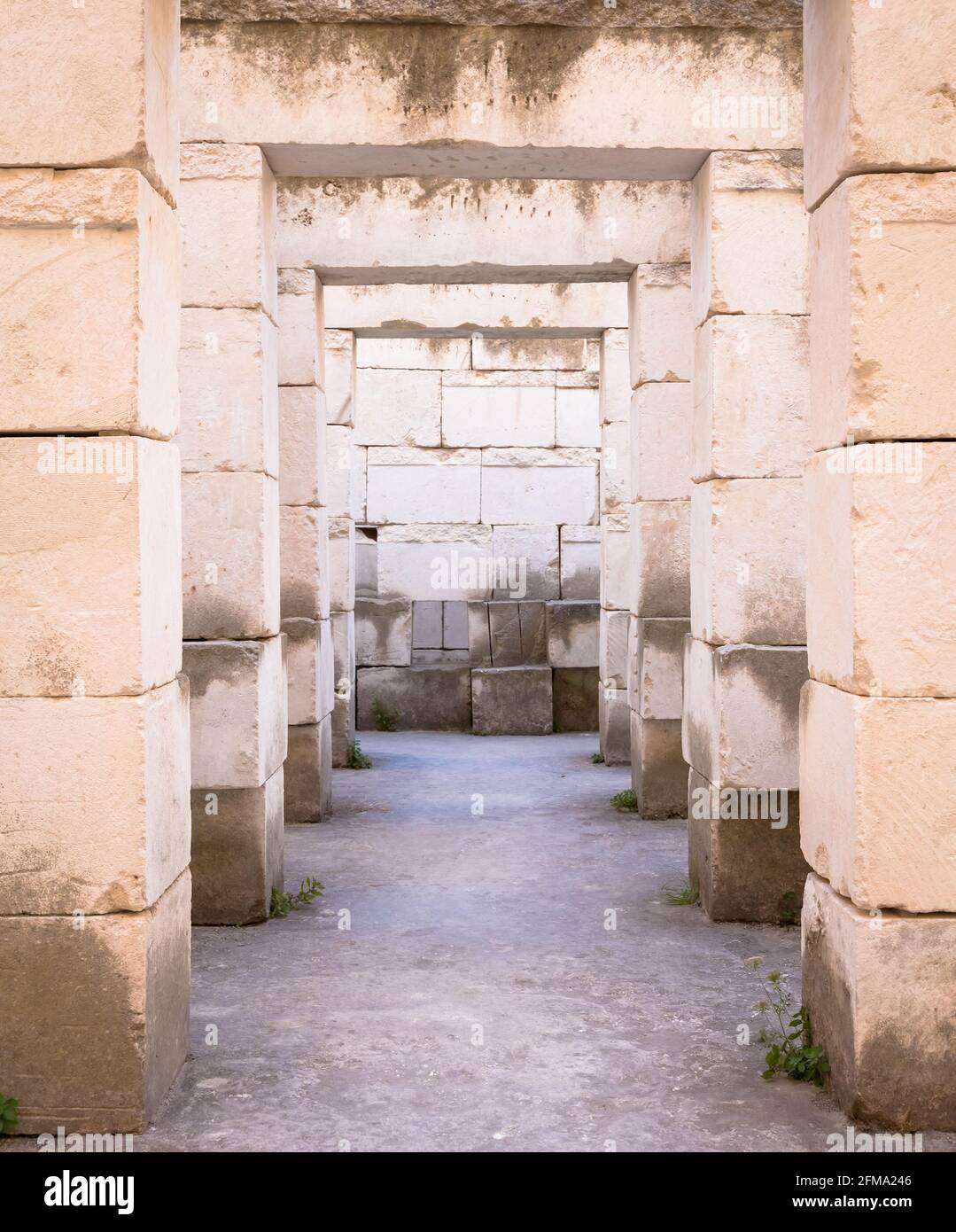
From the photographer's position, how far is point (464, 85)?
631 centimetres

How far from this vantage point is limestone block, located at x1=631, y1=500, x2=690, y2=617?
881 centimetres

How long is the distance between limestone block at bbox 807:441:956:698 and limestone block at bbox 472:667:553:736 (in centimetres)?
962

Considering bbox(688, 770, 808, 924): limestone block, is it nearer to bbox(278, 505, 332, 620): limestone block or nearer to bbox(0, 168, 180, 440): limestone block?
bbox(278, 505, 332, 620): limestone block

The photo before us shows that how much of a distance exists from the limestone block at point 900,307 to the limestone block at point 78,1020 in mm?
2490

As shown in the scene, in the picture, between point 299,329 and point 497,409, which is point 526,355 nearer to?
point 497,409

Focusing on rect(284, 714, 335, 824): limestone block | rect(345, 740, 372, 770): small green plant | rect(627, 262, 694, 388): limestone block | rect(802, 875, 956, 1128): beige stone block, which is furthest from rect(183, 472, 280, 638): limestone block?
rect(345, 740, 372, 770): small green plant

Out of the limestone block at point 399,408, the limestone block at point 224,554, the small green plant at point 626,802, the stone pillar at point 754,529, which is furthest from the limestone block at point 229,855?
the limestone block at point 399,408

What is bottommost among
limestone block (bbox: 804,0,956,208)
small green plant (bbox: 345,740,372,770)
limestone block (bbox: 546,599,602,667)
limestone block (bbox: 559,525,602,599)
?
small green plant (bbox: 345,740,372,770)

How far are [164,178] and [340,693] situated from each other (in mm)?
7162

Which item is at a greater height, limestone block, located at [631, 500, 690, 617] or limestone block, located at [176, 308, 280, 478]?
limestone block, located at [176, 308, 280, 478]

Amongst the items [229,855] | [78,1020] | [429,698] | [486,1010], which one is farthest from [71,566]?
[429,698]

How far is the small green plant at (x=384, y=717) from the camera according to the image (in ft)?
44.9

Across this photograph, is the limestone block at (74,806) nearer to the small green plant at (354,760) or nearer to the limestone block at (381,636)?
the small green plant at (354,760)

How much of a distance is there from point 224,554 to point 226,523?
15cm
